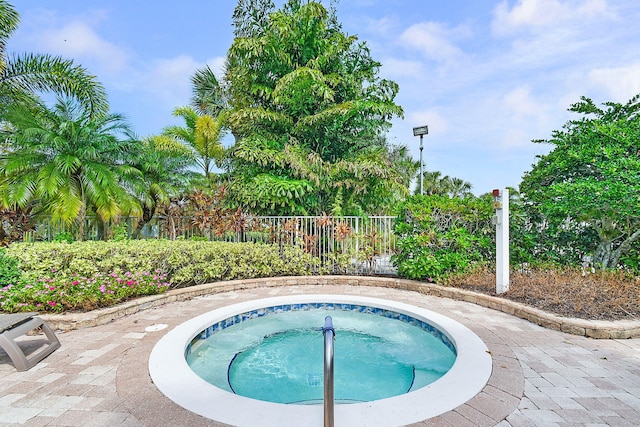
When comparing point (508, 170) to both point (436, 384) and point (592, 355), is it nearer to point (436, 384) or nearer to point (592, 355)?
point (592, 355)

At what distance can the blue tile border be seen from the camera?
4.25m

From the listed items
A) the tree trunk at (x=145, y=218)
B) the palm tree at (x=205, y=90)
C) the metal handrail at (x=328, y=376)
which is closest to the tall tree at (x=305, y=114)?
the tree trunk at (x=145, y=218)

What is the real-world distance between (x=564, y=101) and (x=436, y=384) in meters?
7.42

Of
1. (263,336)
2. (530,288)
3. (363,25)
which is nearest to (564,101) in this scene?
(530,288)

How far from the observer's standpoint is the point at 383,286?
721 centimetres

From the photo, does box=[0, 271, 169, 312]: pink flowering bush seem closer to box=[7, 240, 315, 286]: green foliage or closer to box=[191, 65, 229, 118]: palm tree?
box=[7, 240, 315, 286]: green foliage

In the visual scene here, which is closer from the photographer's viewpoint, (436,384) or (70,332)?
(436,384)

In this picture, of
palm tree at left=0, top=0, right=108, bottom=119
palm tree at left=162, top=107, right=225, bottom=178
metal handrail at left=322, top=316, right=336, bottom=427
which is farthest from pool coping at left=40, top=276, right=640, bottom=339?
palm tree at left=0, top=0, right=108, bottom=119

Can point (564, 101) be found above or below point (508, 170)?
above

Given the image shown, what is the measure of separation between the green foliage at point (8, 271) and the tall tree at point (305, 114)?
5196 mm

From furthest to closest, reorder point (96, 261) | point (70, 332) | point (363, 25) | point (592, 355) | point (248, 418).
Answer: point (363, 25) < point (96, 261) < point (70, 332) < point (592, 355) < point (248, 418)

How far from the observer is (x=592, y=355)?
349 cm

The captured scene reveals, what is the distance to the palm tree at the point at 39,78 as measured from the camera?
425 inches

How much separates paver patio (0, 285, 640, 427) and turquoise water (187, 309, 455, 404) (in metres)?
0.71
